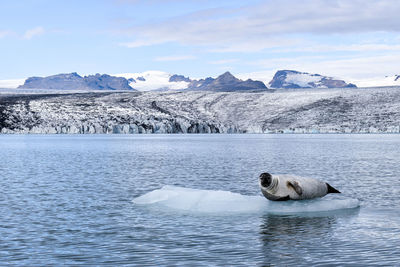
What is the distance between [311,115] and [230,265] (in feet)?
515

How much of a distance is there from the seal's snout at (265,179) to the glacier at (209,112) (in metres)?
127

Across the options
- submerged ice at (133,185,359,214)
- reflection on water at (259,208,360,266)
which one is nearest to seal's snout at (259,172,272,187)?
submerged ice at (133,185,359,214)

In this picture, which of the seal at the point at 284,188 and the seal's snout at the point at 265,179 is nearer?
the seal's snout at the point at 265,179

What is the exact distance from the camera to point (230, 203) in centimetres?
1766

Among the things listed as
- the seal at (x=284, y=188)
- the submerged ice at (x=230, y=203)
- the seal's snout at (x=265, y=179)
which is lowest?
the submerged ice at (x=230, y=203)

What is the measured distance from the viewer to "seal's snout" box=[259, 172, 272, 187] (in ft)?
56.3

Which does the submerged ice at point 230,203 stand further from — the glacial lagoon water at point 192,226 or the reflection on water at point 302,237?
the reflection on water at point 302,237

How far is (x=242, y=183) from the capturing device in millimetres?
27234

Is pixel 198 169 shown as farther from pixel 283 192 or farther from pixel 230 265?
pixel 230 265

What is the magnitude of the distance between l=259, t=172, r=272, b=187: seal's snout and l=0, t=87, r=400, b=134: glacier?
127 meters

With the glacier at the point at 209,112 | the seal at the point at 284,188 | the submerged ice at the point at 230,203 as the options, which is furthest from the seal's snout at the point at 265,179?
the glacier at the point at 209,112

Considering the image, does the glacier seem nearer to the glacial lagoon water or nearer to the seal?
the glacial lagoon water

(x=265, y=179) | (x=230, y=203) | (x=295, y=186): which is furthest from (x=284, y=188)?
(x=230, y=203)

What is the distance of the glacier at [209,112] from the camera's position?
147875mm
